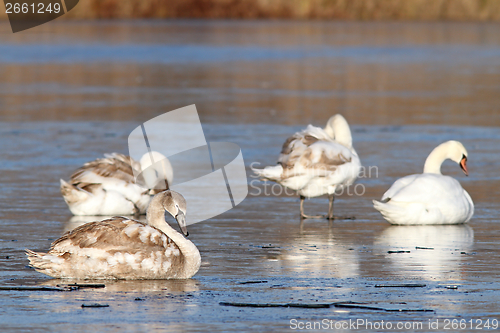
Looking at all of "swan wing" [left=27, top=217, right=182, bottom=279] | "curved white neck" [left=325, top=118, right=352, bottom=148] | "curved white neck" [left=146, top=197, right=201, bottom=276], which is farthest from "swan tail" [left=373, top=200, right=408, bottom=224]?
"swan wing" [left=27, top=217, right=182, bottom=279]

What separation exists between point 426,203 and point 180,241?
3.41 m

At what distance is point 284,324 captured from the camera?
6.32m

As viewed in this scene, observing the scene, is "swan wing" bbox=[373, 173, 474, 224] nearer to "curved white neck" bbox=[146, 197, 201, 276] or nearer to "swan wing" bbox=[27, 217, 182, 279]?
"curved white neck" bbox=[146, 197, 201, 276]

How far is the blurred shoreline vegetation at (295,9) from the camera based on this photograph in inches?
3214

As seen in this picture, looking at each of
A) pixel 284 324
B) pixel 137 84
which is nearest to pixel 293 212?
pixel 284 324

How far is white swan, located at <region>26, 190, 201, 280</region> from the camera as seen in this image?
294 inches

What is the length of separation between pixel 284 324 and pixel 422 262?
2413mm

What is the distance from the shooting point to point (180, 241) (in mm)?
7746

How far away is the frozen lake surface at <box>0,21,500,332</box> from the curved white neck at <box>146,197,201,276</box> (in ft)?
0.52

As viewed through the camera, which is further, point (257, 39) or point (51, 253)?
point (257, 39)

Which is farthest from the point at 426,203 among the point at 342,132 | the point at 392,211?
the point at 342,132

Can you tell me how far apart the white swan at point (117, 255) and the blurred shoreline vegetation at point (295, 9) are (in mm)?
75490

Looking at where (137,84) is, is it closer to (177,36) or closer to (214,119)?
(214,119)

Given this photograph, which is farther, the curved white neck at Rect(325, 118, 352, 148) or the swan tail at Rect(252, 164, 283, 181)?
the curved white neck at Rect(325, 118, 352, 148)
